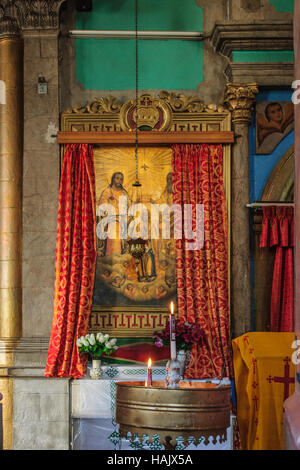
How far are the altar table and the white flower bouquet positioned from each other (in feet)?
0.89

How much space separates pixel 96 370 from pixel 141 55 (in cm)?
362

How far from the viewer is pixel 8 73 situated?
755 centimetres

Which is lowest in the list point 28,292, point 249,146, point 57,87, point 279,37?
point 28,292

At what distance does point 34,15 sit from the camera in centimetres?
759

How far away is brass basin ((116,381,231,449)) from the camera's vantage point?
3.14 m

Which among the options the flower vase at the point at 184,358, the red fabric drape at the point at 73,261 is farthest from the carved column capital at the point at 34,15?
the flower vase at the point at 184,358

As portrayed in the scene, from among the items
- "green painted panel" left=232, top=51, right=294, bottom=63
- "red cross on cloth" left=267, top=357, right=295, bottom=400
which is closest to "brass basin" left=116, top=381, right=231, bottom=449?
"red cross on cloth" left=267, top=357, right=295, bottom=400

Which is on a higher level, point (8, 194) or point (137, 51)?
point (137, 51)

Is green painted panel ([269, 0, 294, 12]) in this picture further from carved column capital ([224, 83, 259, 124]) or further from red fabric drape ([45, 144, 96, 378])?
red fabric drape ([45, 144, 96, 378])

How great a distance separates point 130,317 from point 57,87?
8.96 ft

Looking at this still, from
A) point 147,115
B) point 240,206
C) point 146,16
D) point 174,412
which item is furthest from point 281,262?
point 174,412

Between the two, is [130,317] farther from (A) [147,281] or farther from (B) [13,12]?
(B) [13,12]
